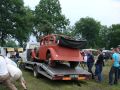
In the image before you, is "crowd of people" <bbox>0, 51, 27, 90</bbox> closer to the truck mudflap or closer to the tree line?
the truck mudflap

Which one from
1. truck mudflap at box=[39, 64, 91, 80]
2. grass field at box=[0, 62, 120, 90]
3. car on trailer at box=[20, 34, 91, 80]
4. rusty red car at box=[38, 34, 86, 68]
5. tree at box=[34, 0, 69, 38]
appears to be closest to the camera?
grass field at box=[0, 62, 120, 90]

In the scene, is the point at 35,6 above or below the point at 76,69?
above

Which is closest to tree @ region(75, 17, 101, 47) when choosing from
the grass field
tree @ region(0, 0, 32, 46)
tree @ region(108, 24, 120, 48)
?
tree @ region(108, 24, 120, 48)

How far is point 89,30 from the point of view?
318 feet

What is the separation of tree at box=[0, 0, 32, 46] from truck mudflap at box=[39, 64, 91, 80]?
39111mm

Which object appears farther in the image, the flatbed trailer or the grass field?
the flatbed trailer

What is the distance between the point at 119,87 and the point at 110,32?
9825cm

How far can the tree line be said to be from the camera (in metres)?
55.2

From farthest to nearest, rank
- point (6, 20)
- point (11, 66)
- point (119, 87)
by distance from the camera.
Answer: point (6, 20)
point (119, 87)
point (11, 66)

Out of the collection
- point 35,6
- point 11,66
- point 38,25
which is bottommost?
point 11,66

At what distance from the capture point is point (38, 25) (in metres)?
68.9

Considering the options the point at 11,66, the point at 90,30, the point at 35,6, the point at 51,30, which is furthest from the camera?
the point at 90,30

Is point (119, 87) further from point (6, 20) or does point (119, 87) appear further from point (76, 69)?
point (6, 20)

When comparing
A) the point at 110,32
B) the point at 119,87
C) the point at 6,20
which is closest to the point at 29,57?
the point at 119,87
